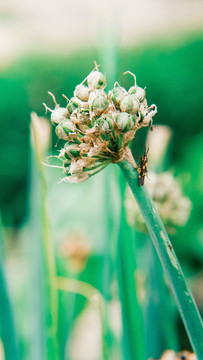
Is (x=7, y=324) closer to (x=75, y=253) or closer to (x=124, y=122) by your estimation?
(x=124, y=122)

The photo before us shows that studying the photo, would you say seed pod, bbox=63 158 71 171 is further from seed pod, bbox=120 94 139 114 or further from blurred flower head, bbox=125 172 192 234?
blurred flower head, bbox=125 172 192 234

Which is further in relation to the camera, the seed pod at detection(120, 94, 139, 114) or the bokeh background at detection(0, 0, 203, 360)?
the bokeh background at detection(0, 0, 203, 360)

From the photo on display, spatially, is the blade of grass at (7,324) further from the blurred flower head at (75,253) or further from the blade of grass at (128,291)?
the blurred flower head at (75,253)

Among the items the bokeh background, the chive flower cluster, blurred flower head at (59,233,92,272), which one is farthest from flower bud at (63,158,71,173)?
blurred flower head at (59,233,92,272)

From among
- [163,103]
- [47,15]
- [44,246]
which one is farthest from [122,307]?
[47,15]

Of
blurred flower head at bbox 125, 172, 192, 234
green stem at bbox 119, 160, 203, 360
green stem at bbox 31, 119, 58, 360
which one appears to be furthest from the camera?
blurred flower head at bbox 125, 172, 192, 234

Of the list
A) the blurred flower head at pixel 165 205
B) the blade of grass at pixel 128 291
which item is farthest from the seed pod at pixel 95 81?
the blurred flower head at pixel 165 205

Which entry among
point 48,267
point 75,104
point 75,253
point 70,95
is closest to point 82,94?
point 75,104

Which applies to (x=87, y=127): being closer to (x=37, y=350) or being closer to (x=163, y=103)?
(x=37, y=350)
